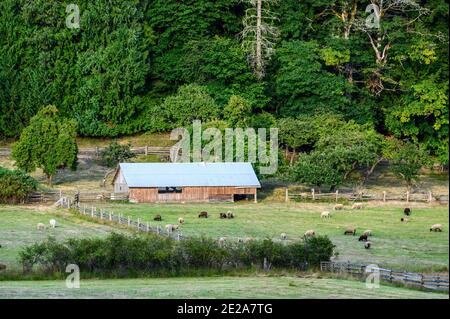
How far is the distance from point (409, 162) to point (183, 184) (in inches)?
507

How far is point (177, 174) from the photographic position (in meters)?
96.7

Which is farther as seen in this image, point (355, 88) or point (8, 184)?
point (355, 88)

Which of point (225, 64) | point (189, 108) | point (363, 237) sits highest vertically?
point (225, 64)

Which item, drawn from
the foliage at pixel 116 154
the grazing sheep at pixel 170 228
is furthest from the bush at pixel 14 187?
the grazing sheep at pixel 170 228

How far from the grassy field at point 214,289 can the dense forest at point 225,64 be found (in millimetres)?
39581

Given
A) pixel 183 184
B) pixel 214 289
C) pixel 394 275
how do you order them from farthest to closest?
pixel 183 184, pixel 394 275, pixel 214 289

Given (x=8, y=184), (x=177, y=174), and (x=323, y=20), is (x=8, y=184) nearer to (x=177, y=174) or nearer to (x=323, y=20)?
(x=177, y=174)

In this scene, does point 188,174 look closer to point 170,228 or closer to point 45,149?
point 45,149

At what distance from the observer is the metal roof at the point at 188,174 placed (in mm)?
95375

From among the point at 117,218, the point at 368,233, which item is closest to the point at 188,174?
the point at 117,218

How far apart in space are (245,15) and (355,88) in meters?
9.17

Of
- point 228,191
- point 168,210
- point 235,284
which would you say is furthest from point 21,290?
point 228,191

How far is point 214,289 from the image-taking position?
62.8 metres

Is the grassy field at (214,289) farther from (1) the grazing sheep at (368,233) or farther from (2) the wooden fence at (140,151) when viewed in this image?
(2) the wooden fence at (140,151)
